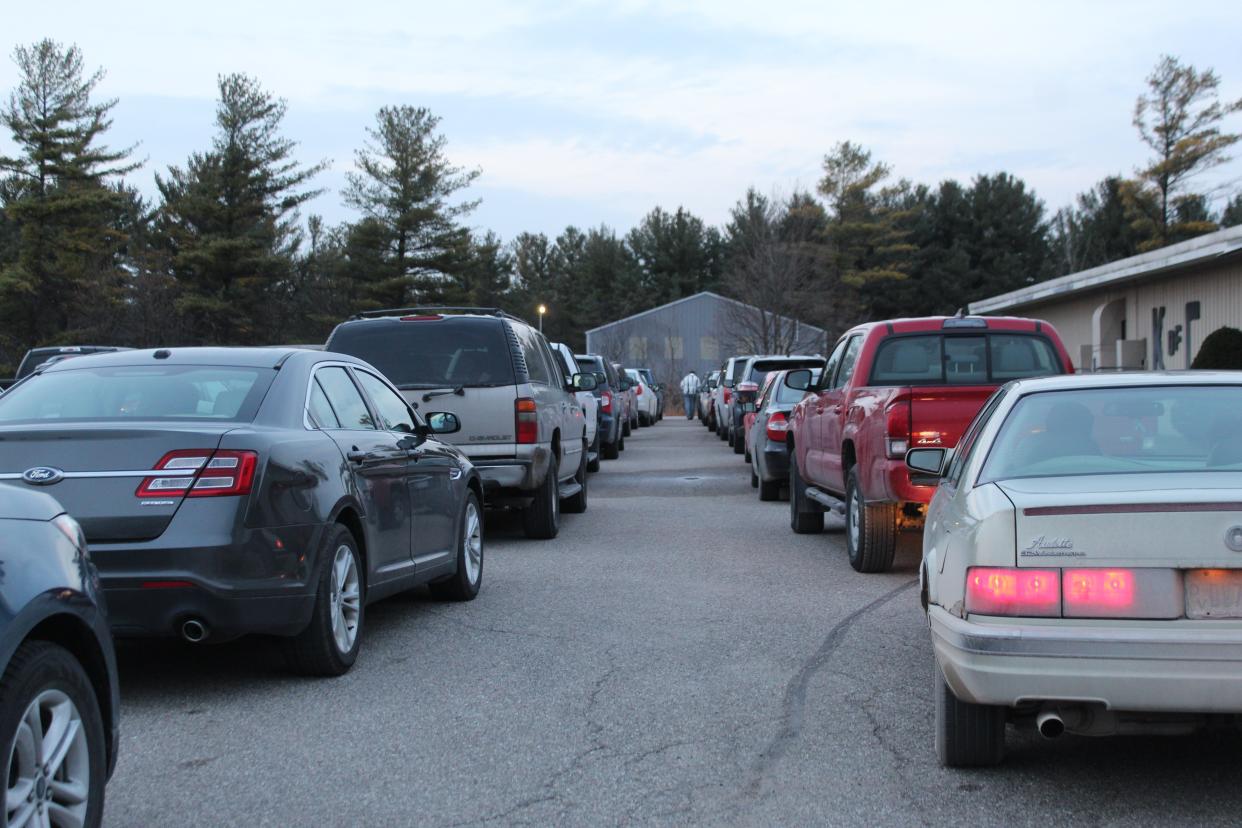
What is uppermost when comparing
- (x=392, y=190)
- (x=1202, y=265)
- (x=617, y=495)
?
(x=392, y=190)

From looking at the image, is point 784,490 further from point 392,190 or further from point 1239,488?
point 392,190

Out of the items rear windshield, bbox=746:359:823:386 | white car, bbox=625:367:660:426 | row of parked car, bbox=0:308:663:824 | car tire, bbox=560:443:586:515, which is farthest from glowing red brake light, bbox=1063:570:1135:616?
white car, bbox=625:367:660:426

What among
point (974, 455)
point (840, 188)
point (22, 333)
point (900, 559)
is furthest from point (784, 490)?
point (840, 188)

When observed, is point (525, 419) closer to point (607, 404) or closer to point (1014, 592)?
point (1014, 592)

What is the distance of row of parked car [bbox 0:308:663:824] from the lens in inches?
143

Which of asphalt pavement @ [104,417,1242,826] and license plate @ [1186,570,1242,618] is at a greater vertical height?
license plate @ [1186,570,1242,618]

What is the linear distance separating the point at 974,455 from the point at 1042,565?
1079mm

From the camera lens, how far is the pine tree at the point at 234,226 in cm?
A: 5169

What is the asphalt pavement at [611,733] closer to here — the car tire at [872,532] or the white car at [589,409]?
the car tire at [872,532]

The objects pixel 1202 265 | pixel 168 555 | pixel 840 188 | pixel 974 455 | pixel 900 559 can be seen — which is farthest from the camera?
pixel 840 188

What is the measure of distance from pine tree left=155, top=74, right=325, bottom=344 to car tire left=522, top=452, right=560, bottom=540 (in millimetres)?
40206

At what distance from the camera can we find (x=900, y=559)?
36.3 ft

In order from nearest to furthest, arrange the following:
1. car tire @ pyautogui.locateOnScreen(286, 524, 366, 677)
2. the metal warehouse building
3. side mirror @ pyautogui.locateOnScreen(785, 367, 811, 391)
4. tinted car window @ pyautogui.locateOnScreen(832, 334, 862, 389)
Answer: car tire @ pyautogui.locateOnScreen(286, 524, 366, 677)
tinted car window @ pyautogui.locateOnScreen(832, 334, 862, 389)
side mirror @ pyautogui.locateOnScreen(785, 367, 811, 391)
the metal warehouse building

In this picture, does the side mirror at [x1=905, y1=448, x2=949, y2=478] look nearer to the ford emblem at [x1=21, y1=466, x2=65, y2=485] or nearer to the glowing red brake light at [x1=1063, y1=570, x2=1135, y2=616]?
the glowing red brake light at [x1=1063, y1=570, x2=1135, y2=616]
